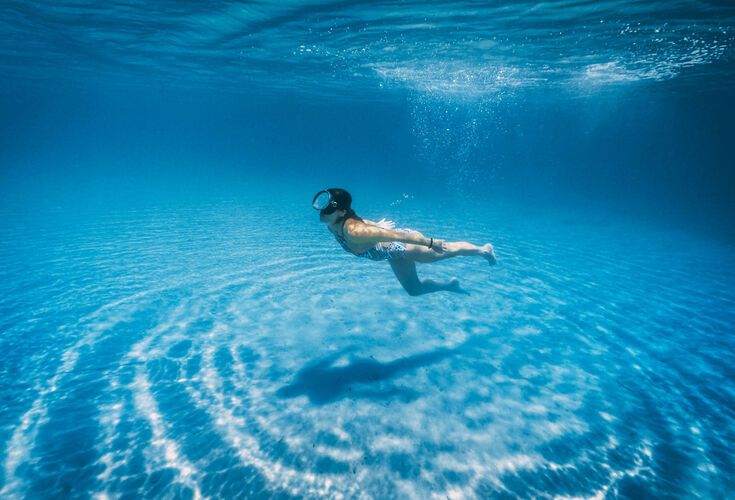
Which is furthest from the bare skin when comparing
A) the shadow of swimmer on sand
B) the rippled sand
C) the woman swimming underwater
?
the shadow of swimmer on sand

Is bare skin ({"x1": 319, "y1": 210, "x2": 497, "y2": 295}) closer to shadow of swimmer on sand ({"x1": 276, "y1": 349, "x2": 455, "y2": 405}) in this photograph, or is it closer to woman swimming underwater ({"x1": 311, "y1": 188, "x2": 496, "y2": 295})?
woman swimming underwater ({"x1": 311, "y1": 188, "x2": 496, "y2": 295})

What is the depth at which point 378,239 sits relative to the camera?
4.40 meters

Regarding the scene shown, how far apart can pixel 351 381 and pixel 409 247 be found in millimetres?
2377

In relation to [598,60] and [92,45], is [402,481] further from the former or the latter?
[92,45]

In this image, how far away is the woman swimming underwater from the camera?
4.39m

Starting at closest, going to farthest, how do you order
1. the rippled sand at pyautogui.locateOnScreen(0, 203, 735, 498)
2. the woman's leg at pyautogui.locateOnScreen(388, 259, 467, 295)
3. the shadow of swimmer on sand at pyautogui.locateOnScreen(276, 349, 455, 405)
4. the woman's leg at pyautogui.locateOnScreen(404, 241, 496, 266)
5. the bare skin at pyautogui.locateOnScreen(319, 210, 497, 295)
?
the rippled sand at pyautogui.locateOnScreen(0, 203, 735, 498) < the bare skin at pyautogui.locateOnScreen(319, 210, 497, 295) < the shadow of swimmer on sand at pyautogui.locateOnScreen(276, 349, 455, 405) < the woman's leg at pyautogui.locateOnScreen(404, 241, 496, 266) < the woman's leg at pyautogui.locateOnScreen(388, 259, 467, 295)

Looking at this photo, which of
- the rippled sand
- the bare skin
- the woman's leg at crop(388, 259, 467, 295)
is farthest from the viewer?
the woman's leg at crop(388, 259, 467, 295)

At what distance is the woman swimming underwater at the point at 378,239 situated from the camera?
14.4 feet

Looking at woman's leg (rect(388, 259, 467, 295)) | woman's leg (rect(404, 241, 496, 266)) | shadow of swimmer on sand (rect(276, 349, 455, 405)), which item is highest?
woman's leg (rect(404, 241, 496, 266))

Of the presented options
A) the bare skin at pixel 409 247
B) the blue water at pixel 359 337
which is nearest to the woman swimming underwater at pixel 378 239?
the bare skin at pixel 409 247

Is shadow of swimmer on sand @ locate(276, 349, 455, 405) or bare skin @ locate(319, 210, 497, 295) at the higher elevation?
bare skin @ locate(319, 210, 497, 295)

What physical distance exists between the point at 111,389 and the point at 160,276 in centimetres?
464

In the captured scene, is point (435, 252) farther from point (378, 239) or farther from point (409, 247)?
point (378, 239)

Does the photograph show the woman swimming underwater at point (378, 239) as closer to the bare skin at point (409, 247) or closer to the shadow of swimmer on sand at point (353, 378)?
the bare skin at point (409, 247)
